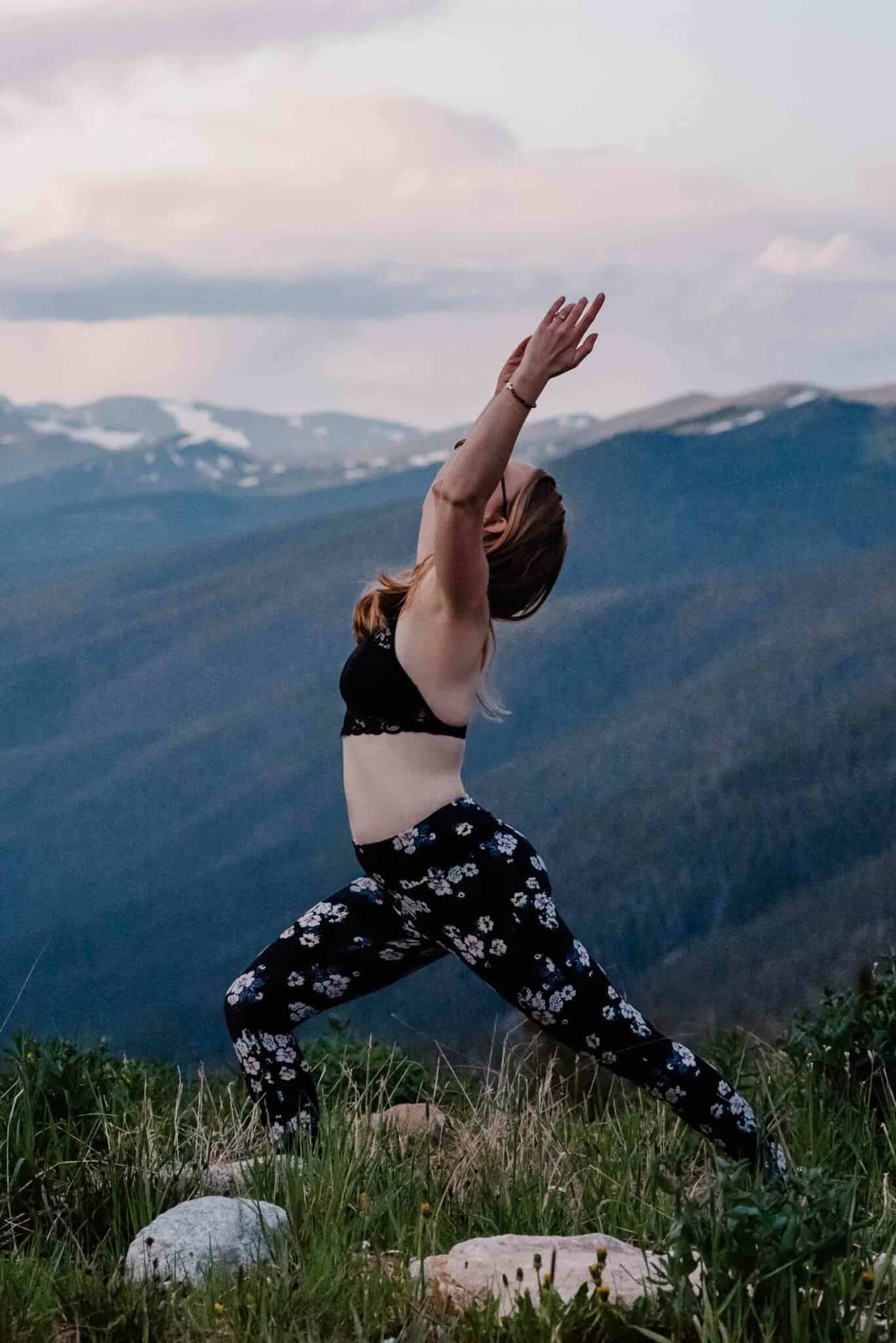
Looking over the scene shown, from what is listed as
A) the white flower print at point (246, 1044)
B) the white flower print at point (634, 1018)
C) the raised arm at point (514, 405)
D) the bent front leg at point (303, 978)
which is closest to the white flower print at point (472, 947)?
the bent front leg at point (303, 978)

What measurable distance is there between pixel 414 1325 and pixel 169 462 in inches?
1733

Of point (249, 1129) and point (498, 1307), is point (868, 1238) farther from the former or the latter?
point (249, 1129)

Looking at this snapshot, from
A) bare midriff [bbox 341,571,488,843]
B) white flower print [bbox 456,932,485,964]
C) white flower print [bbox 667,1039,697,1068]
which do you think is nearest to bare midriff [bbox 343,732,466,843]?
bare midriff [bbox 341,571,488,843]

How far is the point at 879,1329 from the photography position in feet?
8.98

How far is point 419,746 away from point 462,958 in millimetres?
463

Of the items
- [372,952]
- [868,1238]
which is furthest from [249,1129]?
[868,1238]

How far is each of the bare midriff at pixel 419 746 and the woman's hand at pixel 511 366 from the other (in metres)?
0.44

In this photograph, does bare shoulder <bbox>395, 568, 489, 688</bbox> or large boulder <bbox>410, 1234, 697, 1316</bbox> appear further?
bare shoulder <bbox>395, 568, 489, 688</bbox>

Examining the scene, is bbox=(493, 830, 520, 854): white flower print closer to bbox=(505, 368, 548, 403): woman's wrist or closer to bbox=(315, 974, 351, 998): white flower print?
bbox=(315, 974, 351, 998): white flower print

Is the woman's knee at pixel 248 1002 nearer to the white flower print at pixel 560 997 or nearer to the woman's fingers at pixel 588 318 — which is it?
the white flower print at pixel 560 997

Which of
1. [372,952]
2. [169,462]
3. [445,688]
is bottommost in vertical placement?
[372,952]

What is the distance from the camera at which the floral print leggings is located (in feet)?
11.7

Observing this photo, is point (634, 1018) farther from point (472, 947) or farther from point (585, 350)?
point (585, 350)

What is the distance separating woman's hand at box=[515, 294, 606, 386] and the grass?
148 centimetres
